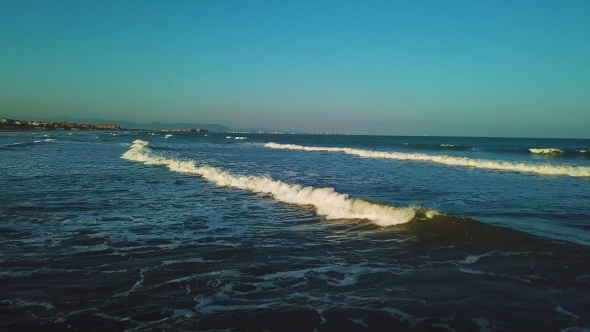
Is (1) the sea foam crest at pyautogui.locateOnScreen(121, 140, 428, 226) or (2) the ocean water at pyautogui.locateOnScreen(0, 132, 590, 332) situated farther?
(1) the sea foam crest at pyautogui.locateOnScreen(121, 140, 428, 226)

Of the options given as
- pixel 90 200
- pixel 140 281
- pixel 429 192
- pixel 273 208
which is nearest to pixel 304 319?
pixel 140 281

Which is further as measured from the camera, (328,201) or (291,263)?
(328,201)

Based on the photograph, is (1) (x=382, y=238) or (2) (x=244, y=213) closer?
(1) (x=382, y=238)

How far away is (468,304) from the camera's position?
18.9 feet

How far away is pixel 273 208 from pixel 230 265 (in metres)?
6.08

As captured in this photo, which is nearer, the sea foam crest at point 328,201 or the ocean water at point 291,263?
the ocean water at point 291,263

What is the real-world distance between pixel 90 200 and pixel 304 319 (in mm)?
11060

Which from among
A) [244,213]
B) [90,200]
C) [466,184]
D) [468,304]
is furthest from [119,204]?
[466,184]

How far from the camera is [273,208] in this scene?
44.2 ft

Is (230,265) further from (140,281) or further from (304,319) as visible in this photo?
(304,319)

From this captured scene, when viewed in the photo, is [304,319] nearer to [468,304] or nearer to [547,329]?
[468,304]

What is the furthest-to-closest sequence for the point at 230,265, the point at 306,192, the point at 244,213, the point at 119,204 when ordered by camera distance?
the point at 306,192 → the point at 119,204 → the point at 244,213 → the point at 230,265

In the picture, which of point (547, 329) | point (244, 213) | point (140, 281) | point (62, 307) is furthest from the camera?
point (244, 213)

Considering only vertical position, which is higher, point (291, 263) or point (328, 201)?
point (328, 201)
